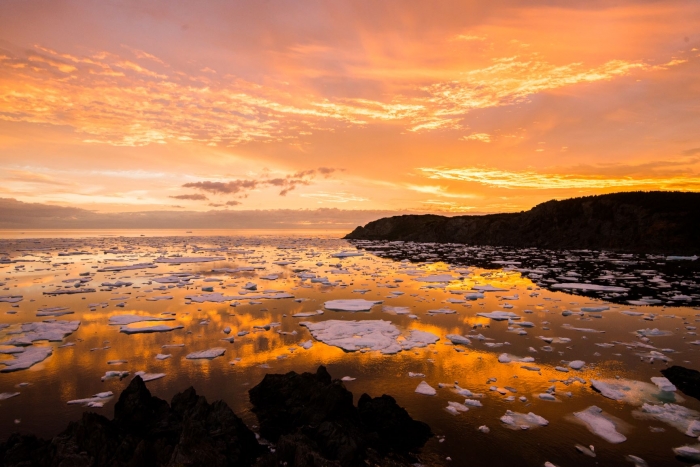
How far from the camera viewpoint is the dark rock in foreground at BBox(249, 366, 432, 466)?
6.64 meters

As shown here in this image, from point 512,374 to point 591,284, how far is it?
21.2 meters

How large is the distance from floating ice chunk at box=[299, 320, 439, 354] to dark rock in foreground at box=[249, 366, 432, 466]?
4.45 m

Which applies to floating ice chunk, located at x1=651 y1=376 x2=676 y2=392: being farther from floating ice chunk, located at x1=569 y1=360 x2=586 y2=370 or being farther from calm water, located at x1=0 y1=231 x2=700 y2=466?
floating ice chunk, located at x1=569 y1=360 x2=586 y2=370

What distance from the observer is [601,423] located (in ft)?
26.8

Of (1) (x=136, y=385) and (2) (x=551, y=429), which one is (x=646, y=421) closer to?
(2) (x=551, y=429)

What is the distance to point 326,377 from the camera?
30.2 feet

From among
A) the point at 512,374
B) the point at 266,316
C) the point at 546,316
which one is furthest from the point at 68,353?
the point at 546,316

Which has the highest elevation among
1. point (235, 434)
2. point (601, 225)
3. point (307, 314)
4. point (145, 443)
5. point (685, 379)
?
point (601, 225)

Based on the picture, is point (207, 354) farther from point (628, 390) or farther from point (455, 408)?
point (628, 390)

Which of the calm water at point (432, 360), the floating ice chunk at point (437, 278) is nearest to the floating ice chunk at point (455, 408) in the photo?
the calm water at point (432, 360)

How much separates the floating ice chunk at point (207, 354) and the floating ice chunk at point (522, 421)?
9.24m

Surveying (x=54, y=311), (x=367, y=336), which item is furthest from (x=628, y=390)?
(x=54, y=311)

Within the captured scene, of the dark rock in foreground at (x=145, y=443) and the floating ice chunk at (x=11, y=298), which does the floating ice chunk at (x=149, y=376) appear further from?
the floating ice chunk at (x=11, y=298)

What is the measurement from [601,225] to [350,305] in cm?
6627
